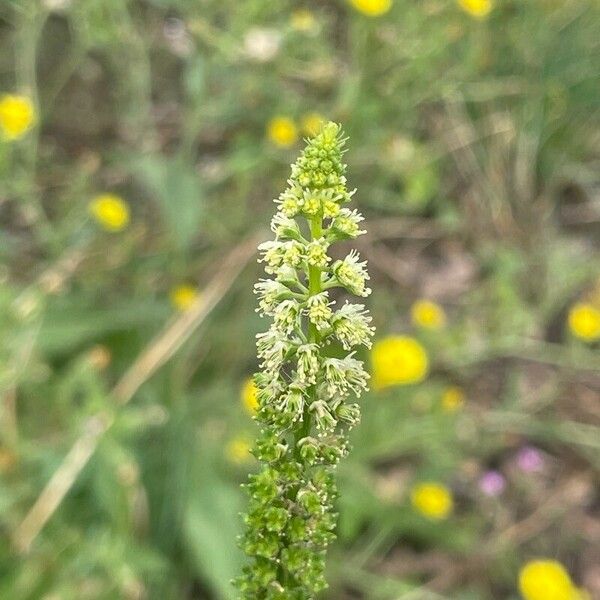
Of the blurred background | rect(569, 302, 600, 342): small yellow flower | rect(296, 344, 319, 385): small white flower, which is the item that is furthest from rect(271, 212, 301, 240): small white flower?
rect(569, 302, 600, 342): small yellow flower

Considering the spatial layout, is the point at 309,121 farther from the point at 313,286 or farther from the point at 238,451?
the point at 313,286

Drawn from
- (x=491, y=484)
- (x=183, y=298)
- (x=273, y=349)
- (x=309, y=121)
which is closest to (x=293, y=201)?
(x=273, y=349)

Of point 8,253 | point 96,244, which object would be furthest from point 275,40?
point 8,253

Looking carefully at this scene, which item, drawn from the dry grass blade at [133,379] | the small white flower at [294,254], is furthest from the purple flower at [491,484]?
the small white flower at [294,254]

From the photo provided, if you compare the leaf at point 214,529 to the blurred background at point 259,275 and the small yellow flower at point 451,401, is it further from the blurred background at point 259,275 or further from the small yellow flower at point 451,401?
the small yellow flower at point 451,401

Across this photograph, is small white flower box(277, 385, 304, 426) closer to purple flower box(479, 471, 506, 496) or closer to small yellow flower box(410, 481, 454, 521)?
small yellow flower box(410, 481, 454, 521)

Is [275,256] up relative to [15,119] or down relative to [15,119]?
down

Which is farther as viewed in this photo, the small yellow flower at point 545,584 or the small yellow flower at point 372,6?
Result: the small yellow flower at point 372,6
